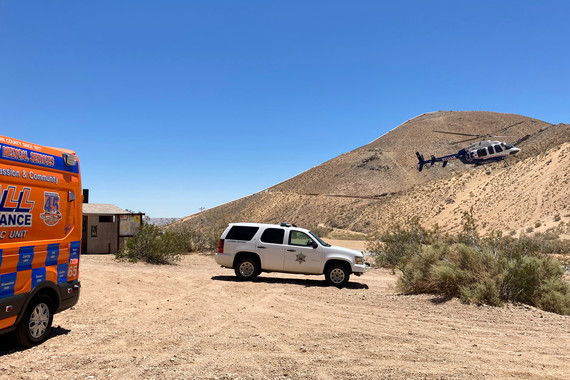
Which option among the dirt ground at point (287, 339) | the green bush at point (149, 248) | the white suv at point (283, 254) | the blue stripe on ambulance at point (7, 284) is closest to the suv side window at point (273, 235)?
the white suv at point (283, 254)

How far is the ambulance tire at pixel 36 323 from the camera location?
21.7 ft

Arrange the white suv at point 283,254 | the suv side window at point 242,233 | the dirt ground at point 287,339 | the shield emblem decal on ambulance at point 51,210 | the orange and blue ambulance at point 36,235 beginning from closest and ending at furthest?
the dirt ground at point 287,339 → the orange and blue ambulance at point 36,235 → the shield emblem decal on ambulance at point 51,210 → the white suv at point 283,254 → the suv side window at point 242,233

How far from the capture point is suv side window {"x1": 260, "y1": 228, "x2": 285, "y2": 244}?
14.8 metres

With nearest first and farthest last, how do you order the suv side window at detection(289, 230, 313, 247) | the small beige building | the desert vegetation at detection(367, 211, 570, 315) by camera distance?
the desert vegetation at detection(367, 211, 570, 315), the suv side window at detection(289, 230, 313, 247), the small beige building

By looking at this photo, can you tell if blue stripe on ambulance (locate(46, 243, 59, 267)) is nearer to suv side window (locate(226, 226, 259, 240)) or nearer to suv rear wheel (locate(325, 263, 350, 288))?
suv side window (locate(226, 226, 259, 240))

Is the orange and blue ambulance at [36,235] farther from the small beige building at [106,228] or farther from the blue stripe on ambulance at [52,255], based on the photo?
the small beige building at [106,228]

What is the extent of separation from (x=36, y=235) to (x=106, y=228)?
18.1 meters

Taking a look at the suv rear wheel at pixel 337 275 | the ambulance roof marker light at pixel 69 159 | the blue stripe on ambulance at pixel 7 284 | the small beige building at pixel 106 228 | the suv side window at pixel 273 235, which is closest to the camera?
the blue stripe on ambulance at pixel 7 284

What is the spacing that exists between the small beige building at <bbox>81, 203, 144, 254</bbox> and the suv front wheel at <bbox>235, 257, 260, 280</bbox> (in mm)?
10924

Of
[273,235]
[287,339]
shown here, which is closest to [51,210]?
[287,339]

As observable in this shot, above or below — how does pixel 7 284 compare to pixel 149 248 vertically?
below

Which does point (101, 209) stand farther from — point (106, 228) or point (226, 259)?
point (226, 259)

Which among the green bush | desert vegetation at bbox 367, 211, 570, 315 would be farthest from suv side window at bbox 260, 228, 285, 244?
the green bush

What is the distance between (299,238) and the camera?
14805 mm
